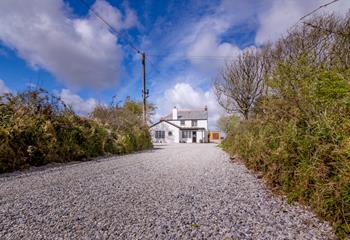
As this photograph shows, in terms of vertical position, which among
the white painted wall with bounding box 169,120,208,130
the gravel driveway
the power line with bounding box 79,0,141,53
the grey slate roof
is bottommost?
the gravel driveway

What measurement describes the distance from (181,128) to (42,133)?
91.4 ft

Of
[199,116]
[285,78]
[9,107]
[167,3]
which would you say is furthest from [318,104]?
[199,116]

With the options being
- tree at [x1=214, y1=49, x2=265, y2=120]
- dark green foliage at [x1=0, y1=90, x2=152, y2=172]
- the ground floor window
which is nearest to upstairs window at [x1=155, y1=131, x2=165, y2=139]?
the ground floor window

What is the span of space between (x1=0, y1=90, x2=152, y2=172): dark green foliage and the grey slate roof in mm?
27918

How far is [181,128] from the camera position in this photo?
33250 millimetres

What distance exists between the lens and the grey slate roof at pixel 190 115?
119 feet

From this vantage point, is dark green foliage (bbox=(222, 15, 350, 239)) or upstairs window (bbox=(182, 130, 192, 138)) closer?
dark green foliage (bbox=(222, 15, 350, 239))

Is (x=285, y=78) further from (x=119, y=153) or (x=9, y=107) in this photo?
(x=119, y=153)

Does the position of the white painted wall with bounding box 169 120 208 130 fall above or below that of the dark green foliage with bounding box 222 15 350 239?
above

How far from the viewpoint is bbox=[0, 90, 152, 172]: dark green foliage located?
197 inches

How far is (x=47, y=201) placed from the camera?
2744mm

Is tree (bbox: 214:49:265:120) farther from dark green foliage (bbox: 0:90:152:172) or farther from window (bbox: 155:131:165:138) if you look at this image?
window (bbox: 155:131:165:138)

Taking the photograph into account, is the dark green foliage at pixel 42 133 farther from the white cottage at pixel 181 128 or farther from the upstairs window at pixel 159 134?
the upstairs window at pixel 159 134

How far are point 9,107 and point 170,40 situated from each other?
880cm
